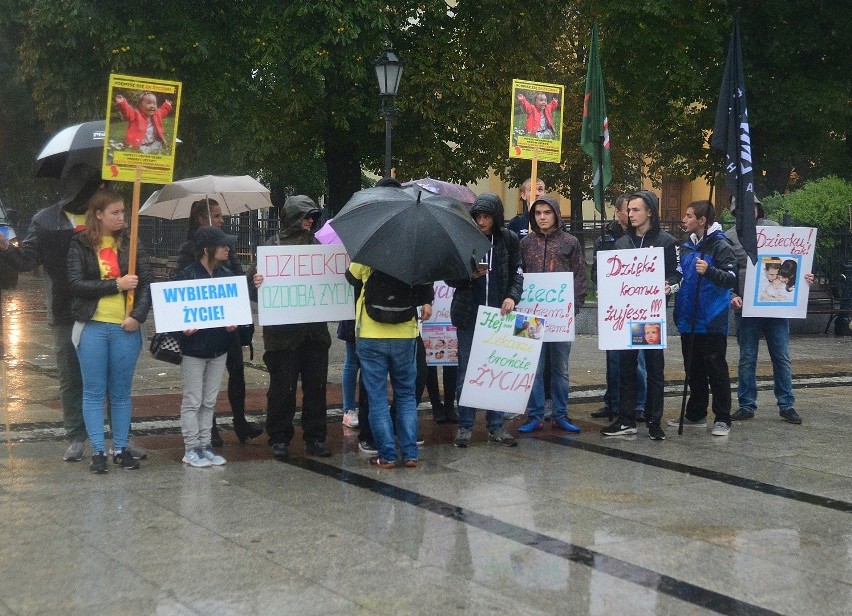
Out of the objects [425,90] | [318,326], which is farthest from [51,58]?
[318,326]

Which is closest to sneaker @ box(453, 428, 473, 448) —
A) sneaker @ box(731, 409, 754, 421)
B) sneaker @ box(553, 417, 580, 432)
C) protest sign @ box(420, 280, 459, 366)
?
protest sign @ box(420, 280, 459, 366)

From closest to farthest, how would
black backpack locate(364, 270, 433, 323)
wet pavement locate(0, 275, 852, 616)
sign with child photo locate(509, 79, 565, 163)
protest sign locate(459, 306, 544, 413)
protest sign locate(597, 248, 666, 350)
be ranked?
1. wet pavement locate(0, 275, 852, 616)
2. black backpack locate(364, 270, 433, 323)
3. protest sign locate(459, 306, 544, 413)
4. protest sign locate(597, 248, 666, 350)
5. sign with child photo locate(509, 79, 565, 163)

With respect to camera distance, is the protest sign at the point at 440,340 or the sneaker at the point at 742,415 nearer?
the protest sign at the point at 440,340

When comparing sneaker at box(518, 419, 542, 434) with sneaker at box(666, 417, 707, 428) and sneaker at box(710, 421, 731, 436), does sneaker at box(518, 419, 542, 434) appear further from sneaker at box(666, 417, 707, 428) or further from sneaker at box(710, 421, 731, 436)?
sneaker at box(710, 421, 731, 436)

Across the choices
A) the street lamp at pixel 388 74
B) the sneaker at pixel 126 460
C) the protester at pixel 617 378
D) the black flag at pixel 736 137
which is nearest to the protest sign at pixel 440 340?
the protester at pixel 617 378

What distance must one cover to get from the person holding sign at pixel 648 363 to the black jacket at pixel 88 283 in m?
3.80

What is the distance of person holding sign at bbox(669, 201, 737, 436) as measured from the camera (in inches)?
374

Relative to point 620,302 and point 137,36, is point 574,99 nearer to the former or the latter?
point 137,36

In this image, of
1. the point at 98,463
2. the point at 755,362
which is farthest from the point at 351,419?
the point at 755,362

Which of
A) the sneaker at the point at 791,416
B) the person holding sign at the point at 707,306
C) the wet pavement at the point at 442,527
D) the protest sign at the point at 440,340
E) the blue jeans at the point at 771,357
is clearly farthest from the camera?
the blue jeans at the point at 771,357

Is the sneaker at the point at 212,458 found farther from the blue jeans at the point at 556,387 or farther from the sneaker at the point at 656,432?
the sneaker at the point at 656,432

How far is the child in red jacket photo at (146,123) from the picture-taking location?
7914 mm

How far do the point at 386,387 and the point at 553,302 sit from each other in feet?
6.74

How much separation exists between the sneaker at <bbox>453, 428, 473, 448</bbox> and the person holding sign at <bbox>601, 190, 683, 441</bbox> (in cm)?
121
